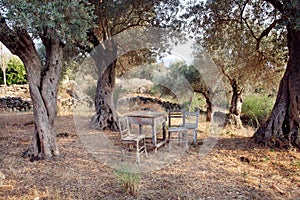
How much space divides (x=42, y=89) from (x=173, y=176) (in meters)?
2.69

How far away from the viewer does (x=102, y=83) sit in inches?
280

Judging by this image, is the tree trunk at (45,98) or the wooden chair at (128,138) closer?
the tree trunk at (45,98)

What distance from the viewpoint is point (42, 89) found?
3900 millimetres

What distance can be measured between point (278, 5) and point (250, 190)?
3.74 m

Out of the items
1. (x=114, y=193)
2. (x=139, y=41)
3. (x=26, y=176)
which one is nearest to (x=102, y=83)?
(x=139, y=41)

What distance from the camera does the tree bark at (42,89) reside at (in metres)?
3.80

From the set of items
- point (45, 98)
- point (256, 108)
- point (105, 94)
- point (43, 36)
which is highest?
point (43, 36)

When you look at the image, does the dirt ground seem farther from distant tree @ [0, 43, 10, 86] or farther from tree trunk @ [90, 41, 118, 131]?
distant tree @ [0, 43, 10, 86]

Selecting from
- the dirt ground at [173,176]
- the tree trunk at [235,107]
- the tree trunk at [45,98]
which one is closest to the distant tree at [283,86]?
the dirt ground at [173,176]

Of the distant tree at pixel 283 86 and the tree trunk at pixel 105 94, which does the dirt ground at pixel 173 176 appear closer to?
the distant tree at pixel 283 86

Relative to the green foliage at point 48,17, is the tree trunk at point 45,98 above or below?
below

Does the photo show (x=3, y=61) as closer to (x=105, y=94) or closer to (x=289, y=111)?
(x=105, y=94)

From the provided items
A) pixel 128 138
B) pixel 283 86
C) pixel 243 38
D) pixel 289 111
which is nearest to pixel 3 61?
pixel 128 138

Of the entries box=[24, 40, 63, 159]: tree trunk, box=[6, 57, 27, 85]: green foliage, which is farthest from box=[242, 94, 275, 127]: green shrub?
box=[6, 57, 27, 85]: green foliage
